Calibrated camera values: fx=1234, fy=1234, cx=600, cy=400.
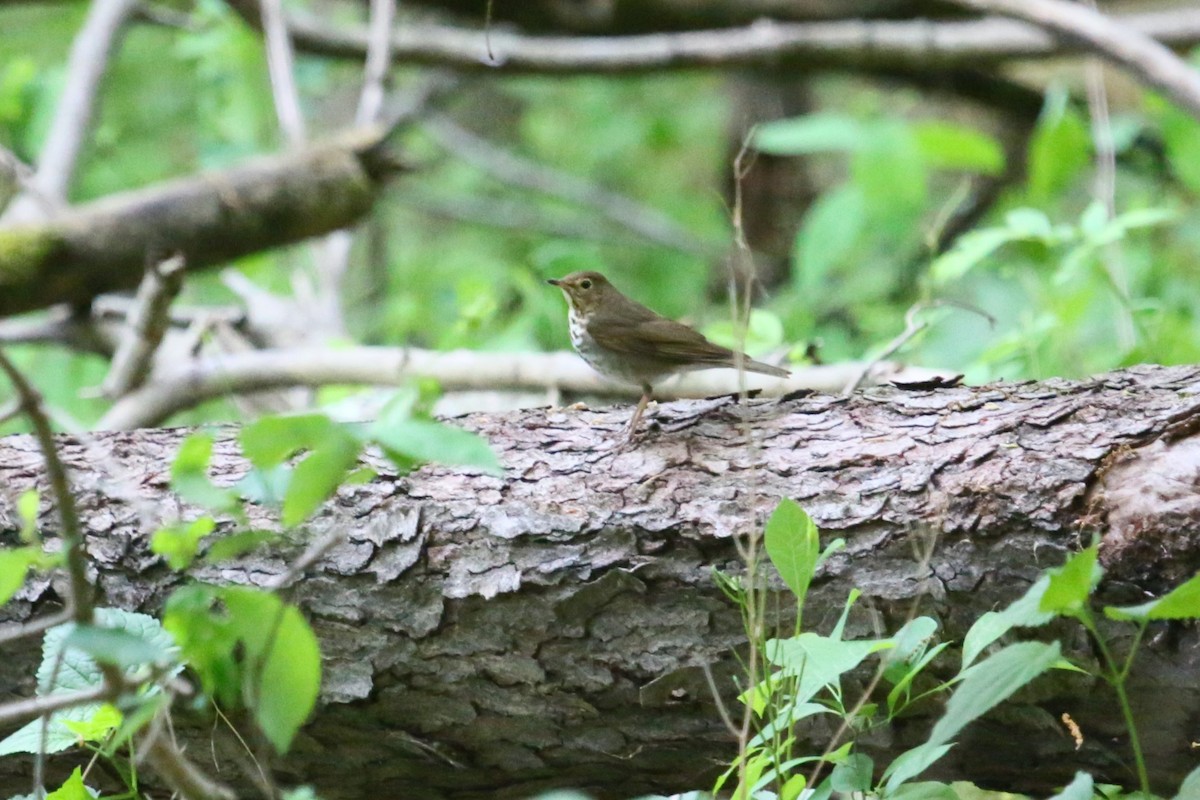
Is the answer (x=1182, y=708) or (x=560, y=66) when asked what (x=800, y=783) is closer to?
(x=1182, y=708)

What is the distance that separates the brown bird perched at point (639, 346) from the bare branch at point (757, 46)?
324cm

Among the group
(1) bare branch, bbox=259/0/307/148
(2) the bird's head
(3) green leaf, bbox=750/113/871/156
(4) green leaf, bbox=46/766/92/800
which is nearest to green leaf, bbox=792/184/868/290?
(3) green leaf, bbox=750/113/871/156

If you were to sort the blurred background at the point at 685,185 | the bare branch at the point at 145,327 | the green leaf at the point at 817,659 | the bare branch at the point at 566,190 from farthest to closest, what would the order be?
the bare branch at the point at 566,190 → the blurred background at the point at 685,185 → the bare branch at the point at 145,327 → the green leaf at the point at 817,659

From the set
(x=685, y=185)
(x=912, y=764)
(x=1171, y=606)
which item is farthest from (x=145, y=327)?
(x=685, y=185)

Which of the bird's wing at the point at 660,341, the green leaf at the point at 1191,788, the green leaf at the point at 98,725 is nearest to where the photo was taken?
the green leaf at the point at 1191,788

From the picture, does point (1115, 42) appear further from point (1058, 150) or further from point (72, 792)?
point (72, 792)

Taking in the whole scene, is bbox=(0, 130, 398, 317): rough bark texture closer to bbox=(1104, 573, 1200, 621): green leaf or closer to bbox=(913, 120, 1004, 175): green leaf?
bbox=(913, 120, 1004, 175): green leaf

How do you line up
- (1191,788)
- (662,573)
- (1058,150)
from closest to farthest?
(1191,788), (662,573), (1058,150)

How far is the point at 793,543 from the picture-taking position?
6.44 feet

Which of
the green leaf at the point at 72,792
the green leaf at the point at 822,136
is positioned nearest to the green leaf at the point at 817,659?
the green leaf at the point at 72,792

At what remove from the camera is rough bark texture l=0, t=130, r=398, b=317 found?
4332mm

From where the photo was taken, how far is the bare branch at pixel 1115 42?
5.05m

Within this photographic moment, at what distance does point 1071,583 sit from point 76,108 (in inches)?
199

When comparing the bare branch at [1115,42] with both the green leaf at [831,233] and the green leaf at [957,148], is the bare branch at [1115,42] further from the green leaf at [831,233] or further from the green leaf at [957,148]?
the green leaf at [831,233]
